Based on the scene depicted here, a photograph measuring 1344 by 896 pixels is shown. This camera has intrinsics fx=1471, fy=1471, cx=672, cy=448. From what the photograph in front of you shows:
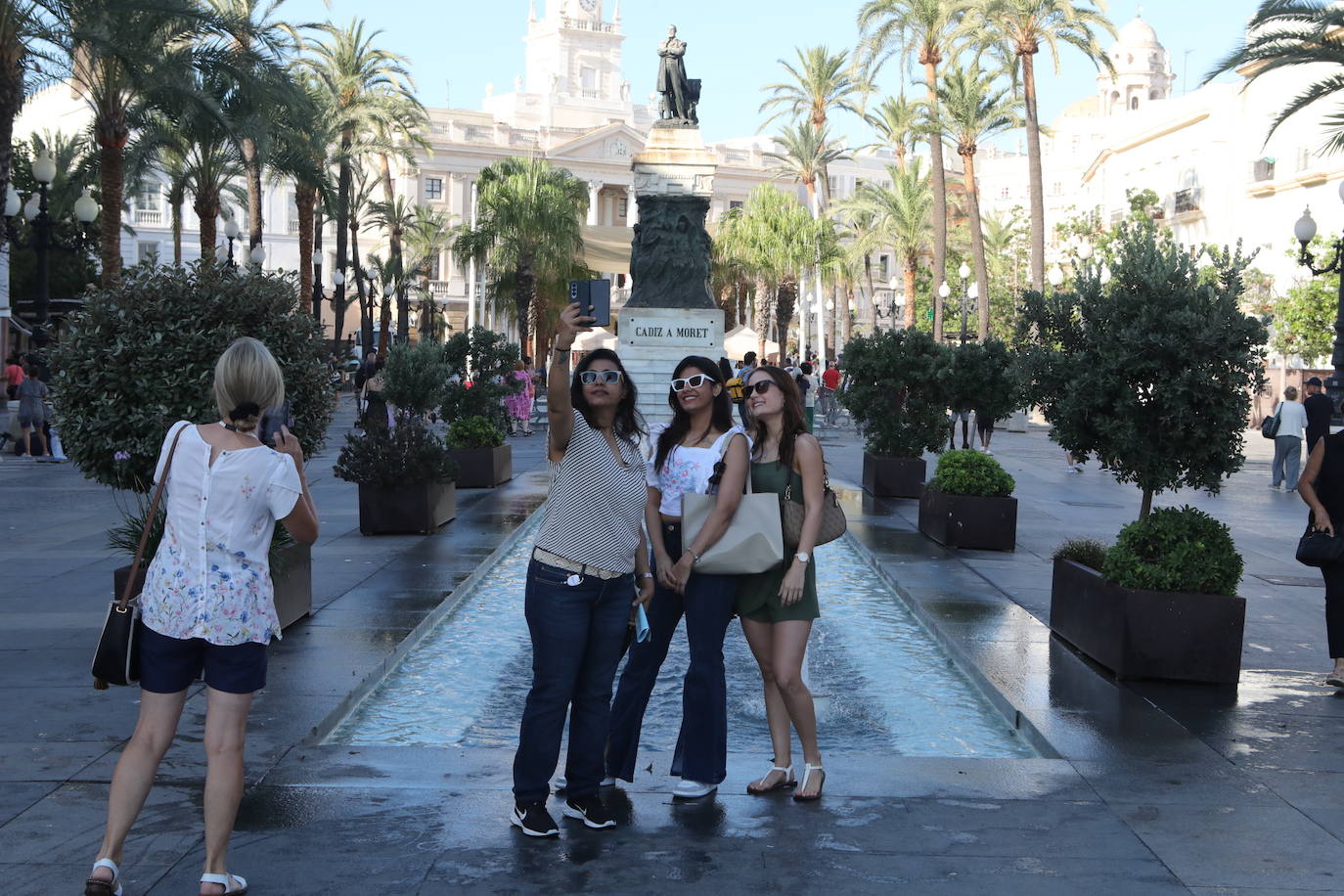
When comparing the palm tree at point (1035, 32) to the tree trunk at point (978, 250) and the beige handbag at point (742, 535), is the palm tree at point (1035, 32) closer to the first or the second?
the tree trunk at point (978, 250)

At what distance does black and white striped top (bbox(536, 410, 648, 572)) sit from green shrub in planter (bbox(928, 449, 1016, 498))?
29.0ft

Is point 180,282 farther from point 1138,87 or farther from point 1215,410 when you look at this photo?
point 1138,87

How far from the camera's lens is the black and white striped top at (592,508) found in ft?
16.0

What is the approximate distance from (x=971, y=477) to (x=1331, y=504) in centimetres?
592

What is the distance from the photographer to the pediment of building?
99.8 m

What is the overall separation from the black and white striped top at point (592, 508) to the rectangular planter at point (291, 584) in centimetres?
361

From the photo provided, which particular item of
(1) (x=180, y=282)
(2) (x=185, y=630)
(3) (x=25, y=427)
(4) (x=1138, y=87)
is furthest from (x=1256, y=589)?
(4) (x=1138, y=87)

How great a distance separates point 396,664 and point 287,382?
85.0 inches

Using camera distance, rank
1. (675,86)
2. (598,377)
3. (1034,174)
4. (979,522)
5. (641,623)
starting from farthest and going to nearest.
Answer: (1034,174), (675,86), (979,522), (641,623), (598,377)

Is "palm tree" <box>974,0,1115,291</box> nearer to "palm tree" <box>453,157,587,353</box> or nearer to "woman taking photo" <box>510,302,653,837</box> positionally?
"palm tree" <box>453,157,587,353</box>

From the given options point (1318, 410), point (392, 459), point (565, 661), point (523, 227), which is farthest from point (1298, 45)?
point (523, 227)

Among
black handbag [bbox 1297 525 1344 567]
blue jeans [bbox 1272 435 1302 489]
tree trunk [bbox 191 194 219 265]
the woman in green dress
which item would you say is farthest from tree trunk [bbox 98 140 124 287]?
the woman in green dress

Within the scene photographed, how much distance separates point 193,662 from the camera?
4.39m

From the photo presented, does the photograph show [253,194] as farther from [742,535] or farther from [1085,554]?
[742,535]
